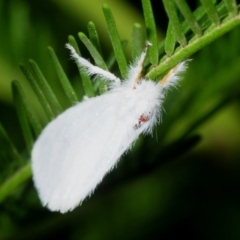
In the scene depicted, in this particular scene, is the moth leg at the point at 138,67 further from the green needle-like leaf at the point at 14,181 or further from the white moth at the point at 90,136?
the green needle-like leaf at the point at 14,181

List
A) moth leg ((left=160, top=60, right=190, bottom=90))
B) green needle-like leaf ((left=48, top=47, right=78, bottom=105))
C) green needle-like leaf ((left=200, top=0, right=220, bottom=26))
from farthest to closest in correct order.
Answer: moth leg ((left=160, top=60, right=190, bottom=90)), green needle-like leaf ((left=48, top=47, right=78, bottom=105)), green needle-like leaf ((left=200, top=0, right=220, bottom=26))

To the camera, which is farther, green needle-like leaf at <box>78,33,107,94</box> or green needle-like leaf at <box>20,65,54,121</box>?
green needle-like leaf at <box>20,65,54,121</box>

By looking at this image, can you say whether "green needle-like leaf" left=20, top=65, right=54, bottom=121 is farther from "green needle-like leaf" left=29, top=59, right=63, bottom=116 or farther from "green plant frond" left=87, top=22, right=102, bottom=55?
"green plant frond" left=87, top=22, right=102, bottom=55

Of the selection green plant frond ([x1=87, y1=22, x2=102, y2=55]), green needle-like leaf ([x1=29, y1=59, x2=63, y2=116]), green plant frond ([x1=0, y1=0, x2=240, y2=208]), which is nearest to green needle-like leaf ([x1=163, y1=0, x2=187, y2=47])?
green plant frond ([x1=0, y1=0, x2=240, y2=208])

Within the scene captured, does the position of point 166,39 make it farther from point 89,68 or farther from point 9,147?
point 9,147

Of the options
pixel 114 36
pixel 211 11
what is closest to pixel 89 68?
pixel 114 36

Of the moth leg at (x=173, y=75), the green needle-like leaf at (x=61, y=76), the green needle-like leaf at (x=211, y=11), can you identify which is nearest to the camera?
the green needle-like leaf at (x=211, y=11)

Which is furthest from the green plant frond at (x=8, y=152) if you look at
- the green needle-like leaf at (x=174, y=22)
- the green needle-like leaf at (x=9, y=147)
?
the green needle-like leaf at (x=174, y=22)

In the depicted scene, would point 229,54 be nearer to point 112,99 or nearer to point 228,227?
point 112,99
